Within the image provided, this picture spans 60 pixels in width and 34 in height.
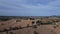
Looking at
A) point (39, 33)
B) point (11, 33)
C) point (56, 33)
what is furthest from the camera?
point (56, 33)

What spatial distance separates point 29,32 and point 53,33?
360 centimetres

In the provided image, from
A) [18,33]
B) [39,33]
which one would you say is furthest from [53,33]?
[18,33]

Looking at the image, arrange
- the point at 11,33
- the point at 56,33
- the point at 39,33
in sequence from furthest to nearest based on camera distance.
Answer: the point at 56,33
the point at 39,33
the point at 11,33

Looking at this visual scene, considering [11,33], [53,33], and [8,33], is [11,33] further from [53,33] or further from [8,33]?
[53,33]

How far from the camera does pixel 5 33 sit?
1519cm

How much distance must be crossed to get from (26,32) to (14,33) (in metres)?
1.97

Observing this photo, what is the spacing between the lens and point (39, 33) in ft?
52.7

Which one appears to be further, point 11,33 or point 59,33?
point 59,33

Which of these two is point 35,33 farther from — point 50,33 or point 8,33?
point 8,33

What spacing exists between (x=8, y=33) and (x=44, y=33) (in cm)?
507

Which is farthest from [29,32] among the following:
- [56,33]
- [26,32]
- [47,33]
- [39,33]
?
[56,33]

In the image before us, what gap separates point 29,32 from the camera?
16156 mm

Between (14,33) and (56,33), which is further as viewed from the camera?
(56,33)

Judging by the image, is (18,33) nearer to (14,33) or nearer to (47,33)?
(14,33)
